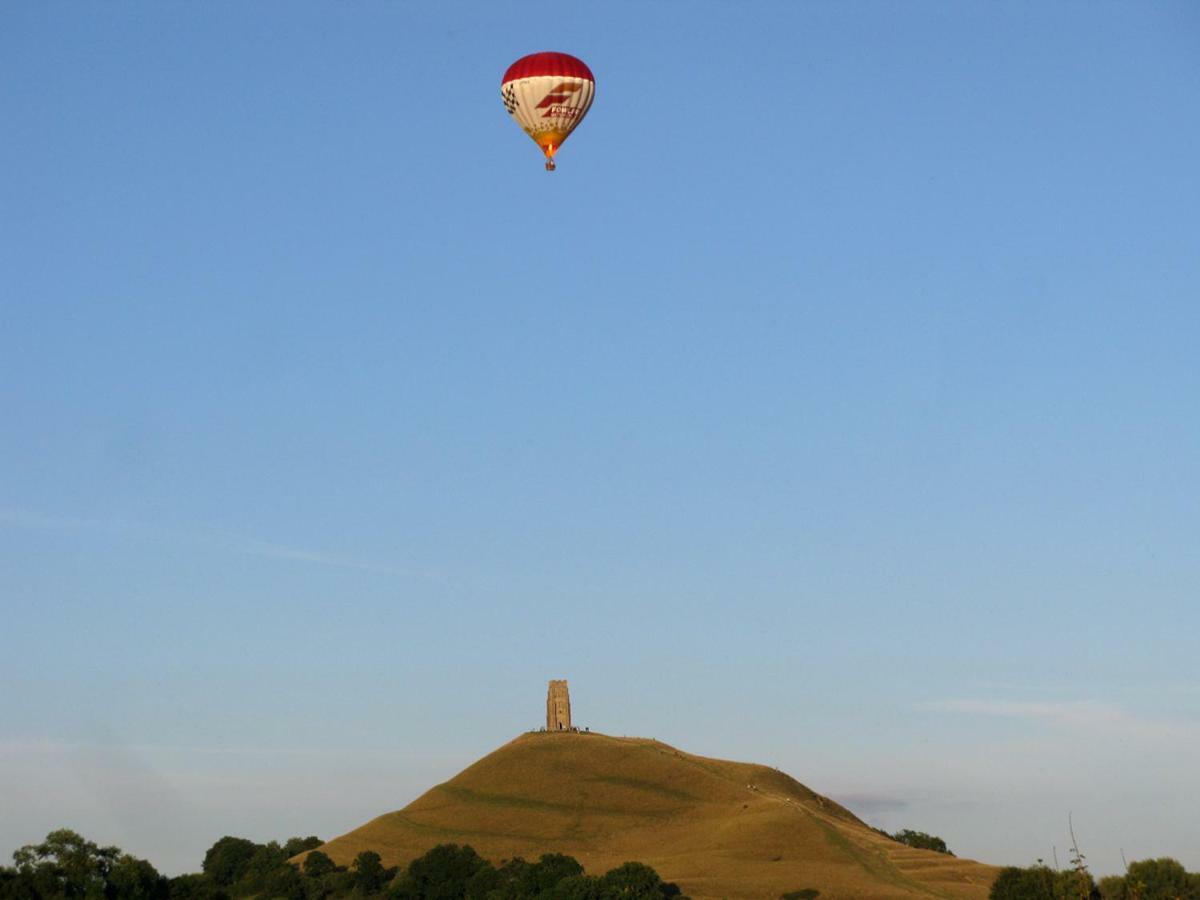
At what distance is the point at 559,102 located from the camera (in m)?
96.2

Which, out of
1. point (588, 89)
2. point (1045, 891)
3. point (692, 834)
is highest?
point (588, 89)

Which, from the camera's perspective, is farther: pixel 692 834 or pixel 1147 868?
pixel 692 834

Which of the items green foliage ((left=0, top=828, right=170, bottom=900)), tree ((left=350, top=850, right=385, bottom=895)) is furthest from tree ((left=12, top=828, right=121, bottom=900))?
tree ((left=350, top=850, right=385, bottom=895))

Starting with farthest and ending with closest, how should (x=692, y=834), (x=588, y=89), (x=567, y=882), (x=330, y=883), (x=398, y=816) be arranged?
(x=398, y=816), (x=692, y=834), (x=330, y=883), (x=567, y=882), (x=588, y=89)

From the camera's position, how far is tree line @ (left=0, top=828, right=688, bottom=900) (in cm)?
10881

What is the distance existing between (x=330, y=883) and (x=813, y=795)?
64.7 m

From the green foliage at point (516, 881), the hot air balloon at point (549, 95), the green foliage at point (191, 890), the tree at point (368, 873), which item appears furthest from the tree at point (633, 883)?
the hot air balloon at point (549, 95)

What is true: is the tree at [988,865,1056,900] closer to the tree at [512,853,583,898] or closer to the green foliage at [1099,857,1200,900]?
the green foliage at [1099,857,1200,900]

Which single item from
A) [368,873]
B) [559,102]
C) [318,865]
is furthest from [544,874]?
[559,102]

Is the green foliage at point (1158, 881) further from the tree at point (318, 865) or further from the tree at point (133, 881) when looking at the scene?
the tree at point (318, 865)

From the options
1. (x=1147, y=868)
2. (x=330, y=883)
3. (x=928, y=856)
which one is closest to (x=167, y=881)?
(x=330, y=883)

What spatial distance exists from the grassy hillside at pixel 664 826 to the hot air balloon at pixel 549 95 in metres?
63.2

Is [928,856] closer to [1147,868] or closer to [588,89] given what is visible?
[1147,868]

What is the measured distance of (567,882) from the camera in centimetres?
12669
